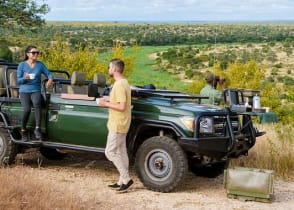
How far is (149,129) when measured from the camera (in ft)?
28.8

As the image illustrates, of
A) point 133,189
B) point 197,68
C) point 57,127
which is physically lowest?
point 197,68

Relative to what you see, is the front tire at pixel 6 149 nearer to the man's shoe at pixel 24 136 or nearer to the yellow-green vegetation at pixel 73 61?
the man's shoe at pixel 24 136

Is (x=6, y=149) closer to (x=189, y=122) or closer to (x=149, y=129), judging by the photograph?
(x=149, y=129)

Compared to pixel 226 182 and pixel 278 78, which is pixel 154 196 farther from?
pixel 278 78

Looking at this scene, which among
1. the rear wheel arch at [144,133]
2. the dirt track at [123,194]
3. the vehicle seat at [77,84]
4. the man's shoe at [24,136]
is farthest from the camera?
the man's shoe at [24,136]

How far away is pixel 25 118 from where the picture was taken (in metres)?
9.40

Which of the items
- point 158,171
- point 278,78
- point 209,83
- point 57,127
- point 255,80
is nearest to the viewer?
point 158,171

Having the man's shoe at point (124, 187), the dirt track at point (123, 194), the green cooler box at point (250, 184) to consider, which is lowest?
the dirt track at point (123, 194)

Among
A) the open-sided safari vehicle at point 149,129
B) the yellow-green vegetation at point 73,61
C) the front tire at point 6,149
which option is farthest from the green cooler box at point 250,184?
the yellow-green vegetation at point 73,61

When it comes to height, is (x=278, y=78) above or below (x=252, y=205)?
below

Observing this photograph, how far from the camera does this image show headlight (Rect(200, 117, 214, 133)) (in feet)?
27.3

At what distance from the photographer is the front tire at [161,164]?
8195 millimetres

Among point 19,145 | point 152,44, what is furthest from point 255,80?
point 152,44

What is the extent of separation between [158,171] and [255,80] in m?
19.7
